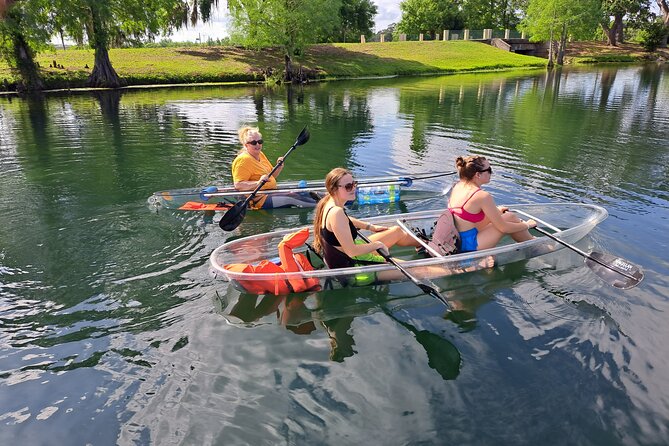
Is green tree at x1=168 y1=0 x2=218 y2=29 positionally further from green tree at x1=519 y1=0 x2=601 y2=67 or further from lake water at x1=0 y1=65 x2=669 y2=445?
lake water at x1=0 y1=65 x2=669 y2=445

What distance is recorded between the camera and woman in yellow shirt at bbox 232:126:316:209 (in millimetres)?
9711

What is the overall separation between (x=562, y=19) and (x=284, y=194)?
60853mm

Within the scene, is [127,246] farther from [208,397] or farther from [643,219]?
[643,219]

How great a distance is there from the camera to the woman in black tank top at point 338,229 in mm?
5852

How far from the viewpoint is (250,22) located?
44125mm

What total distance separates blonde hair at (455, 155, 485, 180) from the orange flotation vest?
8.08ft

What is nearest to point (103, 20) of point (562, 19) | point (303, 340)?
point (303, 340)

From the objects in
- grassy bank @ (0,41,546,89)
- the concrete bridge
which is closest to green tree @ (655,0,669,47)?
the concrete bridge

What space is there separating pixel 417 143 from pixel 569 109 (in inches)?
453

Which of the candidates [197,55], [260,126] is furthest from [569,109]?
[197,55]

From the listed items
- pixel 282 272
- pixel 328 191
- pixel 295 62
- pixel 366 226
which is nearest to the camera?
pixel 328 191

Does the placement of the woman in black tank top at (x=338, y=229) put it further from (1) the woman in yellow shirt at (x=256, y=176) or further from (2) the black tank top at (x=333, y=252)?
(1) the woman in yellow shirt at (x=256, y=176)

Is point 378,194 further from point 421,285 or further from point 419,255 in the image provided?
point 421,285

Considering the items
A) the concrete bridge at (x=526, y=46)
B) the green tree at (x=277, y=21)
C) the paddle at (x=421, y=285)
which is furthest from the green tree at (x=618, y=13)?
the paddle at (x=421, y=285)
